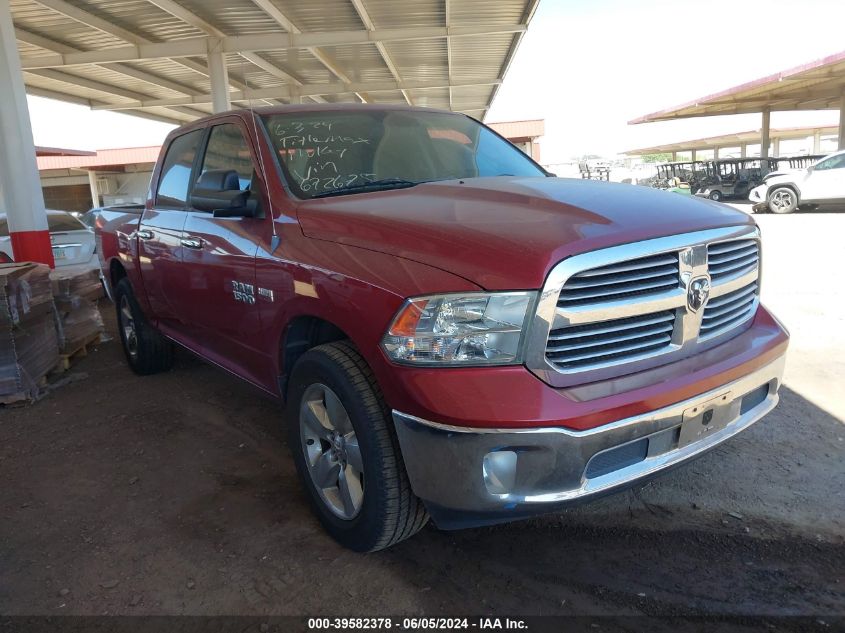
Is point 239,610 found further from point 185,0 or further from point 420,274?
point 185,0

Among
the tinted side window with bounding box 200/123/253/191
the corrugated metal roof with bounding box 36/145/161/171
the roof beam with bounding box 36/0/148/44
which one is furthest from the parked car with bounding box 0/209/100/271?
the corrugated metal roof with bounding box 36/145/161/171

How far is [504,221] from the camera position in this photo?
240 cm

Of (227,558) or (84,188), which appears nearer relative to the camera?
(227,558)

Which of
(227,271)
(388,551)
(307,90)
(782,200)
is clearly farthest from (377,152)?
(307,90)

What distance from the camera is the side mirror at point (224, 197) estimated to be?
3.16 metres

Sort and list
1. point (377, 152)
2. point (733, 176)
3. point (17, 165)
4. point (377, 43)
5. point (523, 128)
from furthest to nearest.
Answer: point (523, 128), point (733, 176), point (377, 43), point (17, 165), point (377, 152)

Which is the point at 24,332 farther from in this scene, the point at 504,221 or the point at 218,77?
the point at 218,77

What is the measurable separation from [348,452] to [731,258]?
1705 millimetres

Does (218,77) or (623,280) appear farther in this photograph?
(218,77)

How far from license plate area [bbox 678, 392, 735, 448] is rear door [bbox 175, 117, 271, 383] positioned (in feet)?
6.22

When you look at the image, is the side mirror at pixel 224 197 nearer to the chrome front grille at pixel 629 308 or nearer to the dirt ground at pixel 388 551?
the dirt ground at pixel 388 551

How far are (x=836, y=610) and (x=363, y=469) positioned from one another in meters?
1.71

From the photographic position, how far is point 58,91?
1873cm

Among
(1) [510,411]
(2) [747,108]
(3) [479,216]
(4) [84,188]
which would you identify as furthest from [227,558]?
(4) [84,188]
